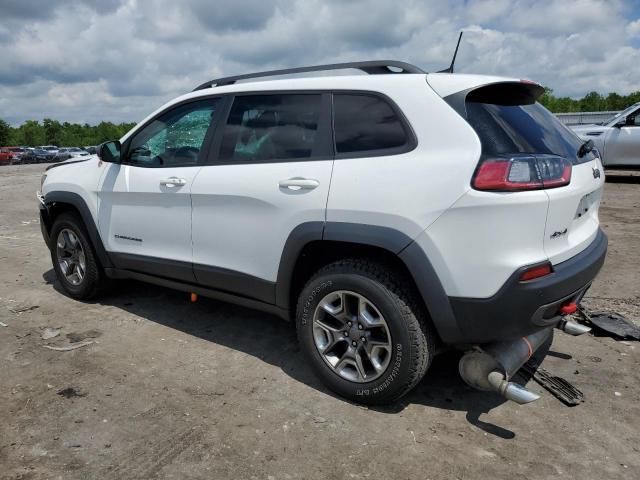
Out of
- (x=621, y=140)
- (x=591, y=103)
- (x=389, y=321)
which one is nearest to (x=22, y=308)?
(x=389, y=321)

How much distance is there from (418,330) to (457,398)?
0.66 metres

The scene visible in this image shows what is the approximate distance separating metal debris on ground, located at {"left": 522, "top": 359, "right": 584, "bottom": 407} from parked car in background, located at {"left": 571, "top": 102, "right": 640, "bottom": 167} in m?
9.54

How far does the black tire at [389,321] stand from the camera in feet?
9.18

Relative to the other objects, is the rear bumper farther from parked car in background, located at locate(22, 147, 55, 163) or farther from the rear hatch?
parked car in background, located at locate(22, 147, 55, 163)

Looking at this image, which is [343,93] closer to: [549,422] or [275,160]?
[275,160]

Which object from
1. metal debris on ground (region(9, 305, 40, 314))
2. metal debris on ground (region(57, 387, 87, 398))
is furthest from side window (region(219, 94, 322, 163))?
metal debris on ground (region(9, 305, 40, 314))

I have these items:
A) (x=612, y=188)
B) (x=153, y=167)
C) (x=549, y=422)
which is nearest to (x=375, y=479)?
(x=549, y=422)

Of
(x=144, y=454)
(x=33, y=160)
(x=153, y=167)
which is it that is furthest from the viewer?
(x=33, y=160)

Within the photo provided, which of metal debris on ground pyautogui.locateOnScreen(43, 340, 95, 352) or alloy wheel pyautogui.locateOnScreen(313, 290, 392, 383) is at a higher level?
alloy wheel pyautogui.locateOnScreen(313, 290, 392, 383)

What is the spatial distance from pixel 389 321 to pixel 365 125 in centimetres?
110

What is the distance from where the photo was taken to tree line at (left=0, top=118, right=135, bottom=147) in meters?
113

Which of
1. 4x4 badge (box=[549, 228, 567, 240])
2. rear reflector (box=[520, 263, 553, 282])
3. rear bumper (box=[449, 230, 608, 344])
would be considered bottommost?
rear bumper (box=[449, 230, 608, 344])

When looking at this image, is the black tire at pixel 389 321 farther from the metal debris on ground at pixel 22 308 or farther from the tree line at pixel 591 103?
the tree line at pixel 591 103

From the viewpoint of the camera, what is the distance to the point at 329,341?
3150mm
